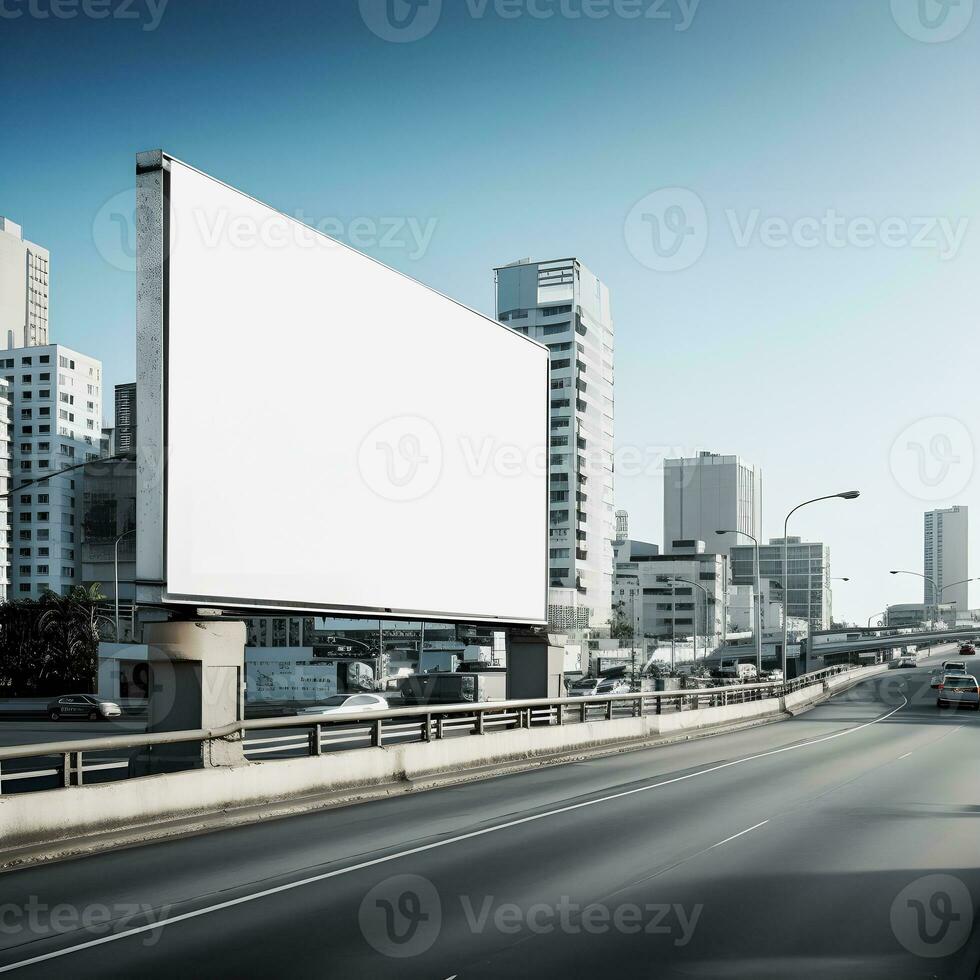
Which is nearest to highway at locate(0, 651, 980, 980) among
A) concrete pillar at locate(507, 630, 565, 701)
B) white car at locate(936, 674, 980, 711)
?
concrete pillar at locate(507, 630, 565, 701)

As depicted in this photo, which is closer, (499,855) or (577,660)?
(499,855)

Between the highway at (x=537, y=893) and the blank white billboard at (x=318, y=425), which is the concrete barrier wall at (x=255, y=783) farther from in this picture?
the blank white billboard at (x=318, y=425)

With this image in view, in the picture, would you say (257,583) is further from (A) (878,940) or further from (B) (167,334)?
(A) (878,940)

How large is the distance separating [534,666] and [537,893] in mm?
17438

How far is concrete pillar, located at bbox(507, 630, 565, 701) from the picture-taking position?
2700cm

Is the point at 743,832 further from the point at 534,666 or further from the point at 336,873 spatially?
the point at 534,666

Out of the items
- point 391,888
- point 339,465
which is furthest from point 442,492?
point 391,888

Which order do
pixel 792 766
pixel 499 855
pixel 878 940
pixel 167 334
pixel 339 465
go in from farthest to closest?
pixel 792 766 < pixel 339 465 < pixel 167 334 < pixel 499 855 < pixel 878 940

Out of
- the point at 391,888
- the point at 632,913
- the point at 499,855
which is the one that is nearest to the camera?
the point at 632,913

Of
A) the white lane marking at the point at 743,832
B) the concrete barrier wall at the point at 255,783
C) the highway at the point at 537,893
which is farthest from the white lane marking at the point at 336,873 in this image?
the concrete barrier wall at the point at 255,783

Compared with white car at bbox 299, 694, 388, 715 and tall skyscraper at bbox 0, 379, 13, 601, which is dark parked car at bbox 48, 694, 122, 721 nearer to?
white car at bbox 299, 694, 388, 715

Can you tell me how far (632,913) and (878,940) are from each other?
195 cm

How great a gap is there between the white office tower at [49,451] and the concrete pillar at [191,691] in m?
139

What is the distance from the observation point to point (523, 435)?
26797mm
